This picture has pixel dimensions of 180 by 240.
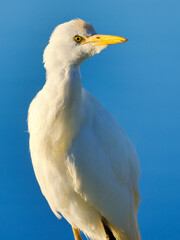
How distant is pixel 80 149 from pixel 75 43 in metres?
0.37

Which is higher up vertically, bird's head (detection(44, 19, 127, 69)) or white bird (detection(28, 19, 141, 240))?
bird's head (detection(44, 19, 127, 69))

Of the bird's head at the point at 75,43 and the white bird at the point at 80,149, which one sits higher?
the bird's head at the point at 75,43

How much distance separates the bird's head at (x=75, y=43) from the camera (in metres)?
1.17

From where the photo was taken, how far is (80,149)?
1298mm

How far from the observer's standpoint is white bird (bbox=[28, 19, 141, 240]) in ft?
3.90

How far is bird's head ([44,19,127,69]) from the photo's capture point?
1.17 metres

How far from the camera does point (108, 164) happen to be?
4.51 ft

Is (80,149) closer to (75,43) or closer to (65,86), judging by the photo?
(65,86)

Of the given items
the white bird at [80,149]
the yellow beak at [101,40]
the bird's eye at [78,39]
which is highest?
the bird's eye at [78,39]

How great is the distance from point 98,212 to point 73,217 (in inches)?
4.3

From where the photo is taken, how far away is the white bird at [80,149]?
1.19 meters

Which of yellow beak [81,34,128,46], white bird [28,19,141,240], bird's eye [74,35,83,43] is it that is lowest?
white bird [28,19,141,240]

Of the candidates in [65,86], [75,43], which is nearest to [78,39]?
[75,43]

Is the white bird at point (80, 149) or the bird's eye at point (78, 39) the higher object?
the bird's eye at point (78, 39)
